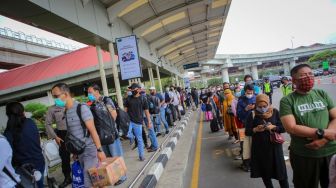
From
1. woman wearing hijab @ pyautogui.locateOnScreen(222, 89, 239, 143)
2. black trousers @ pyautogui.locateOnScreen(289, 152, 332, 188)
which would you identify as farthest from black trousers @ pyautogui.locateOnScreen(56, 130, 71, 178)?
black trousers @ pyautogui.locateOnScreen(289, 152, 332, 188)

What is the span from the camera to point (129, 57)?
10227 millimetres

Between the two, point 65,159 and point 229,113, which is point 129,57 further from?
point 65,159

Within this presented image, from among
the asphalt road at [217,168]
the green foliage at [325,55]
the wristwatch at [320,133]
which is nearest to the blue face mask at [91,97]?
the asphalt road at [217,168]

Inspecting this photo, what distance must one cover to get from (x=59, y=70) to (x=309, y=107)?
35.2 metres

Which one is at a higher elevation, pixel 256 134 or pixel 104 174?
pixel 256 134

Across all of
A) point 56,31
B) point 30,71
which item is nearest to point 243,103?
point 56,31

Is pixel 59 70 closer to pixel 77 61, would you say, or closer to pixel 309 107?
pixel 77 61

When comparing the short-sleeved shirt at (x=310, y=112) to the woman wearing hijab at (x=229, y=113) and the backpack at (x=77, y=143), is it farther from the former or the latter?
the woman wearing hijab at (x=229, y=113)

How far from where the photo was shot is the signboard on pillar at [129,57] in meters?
10.2

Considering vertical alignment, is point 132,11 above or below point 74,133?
above

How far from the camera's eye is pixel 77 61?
36250 mm

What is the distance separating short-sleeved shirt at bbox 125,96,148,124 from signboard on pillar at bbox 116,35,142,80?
7.04 feet

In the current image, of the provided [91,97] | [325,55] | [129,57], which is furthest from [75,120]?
[325,55]

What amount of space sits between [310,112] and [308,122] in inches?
3.9
